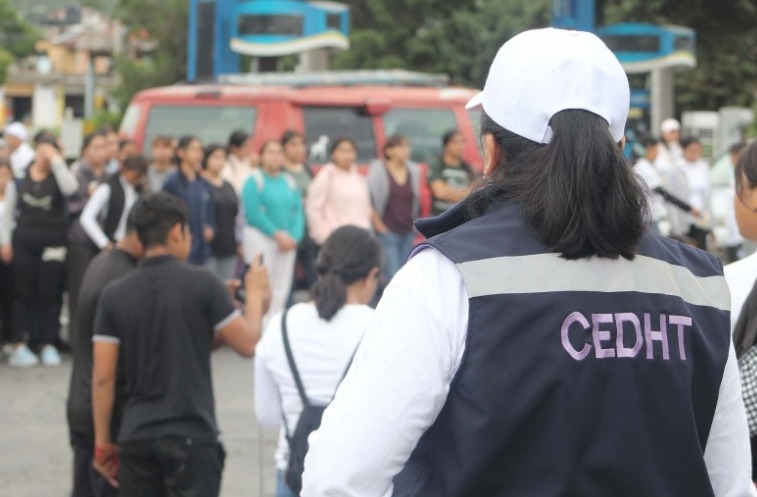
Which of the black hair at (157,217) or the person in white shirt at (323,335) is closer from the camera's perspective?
the person in white shirt at (323,335)

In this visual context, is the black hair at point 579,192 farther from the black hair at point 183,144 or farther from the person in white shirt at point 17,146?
the person in white shirt at point 17,146

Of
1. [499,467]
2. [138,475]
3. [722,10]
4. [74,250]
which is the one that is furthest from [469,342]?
[722,10]

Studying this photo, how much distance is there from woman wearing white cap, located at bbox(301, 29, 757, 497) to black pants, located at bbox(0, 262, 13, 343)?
31.8ft

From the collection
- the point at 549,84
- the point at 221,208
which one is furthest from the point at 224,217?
the point at 549,84

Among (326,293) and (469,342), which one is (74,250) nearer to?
(326,293)

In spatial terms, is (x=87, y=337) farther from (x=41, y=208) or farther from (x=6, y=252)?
(x=6, y=252)

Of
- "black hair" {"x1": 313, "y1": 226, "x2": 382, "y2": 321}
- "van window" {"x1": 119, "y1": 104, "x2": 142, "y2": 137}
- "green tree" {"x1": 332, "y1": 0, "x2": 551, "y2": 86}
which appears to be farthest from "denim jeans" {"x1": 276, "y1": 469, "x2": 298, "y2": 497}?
"green tree" {"x1": 332, "y1": 0, "x2": 551, "y2": 86}

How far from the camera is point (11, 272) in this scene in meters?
11.4

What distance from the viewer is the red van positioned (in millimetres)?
13500

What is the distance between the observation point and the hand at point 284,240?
11969 millimetres

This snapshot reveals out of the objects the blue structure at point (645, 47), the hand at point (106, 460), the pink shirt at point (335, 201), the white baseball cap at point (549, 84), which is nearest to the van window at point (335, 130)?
the pink shirt at point (335, 201)

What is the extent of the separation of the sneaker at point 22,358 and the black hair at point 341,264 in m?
6.79

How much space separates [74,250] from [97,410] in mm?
5930

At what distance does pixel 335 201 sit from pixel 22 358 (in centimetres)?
289
